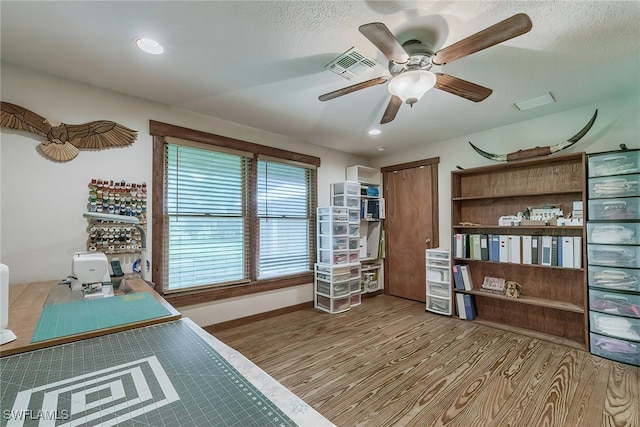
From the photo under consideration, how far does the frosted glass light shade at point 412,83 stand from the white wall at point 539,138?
7.38ft

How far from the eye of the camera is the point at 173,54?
74.7 inches

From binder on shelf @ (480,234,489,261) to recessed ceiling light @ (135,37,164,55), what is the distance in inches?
144

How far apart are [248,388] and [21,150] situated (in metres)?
2.65

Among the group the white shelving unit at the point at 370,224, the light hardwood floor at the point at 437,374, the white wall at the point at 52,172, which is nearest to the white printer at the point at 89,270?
the white wall at the point at 52,172

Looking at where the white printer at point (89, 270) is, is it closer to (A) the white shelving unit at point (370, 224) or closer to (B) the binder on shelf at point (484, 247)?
(A) the white shelving unit at point (370, 224)

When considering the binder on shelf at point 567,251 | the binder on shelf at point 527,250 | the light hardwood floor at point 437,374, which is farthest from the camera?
the binder on shelf at point 527,250

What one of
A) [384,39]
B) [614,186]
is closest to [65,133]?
[384,39]

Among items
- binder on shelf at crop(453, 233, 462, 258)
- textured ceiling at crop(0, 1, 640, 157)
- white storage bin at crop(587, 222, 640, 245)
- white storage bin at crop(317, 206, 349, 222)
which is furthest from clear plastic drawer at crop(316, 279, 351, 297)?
white storage bin at crop(587, 222, 640, 245)

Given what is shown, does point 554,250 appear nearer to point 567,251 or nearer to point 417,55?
point 567,251

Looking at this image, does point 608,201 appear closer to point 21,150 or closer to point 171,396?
point 171,396

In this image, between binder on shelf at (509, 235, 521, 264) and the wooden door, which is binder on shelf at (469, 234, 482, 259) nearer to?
binder on shelf at (509, 235, 521, 264)

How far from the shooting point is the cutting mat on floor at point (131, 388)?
67 centimetres

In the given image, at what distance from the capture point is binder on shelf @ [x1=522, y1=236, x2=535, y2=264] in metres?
2.94

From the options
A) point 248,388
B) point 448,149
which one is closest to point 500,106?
point 448,149
